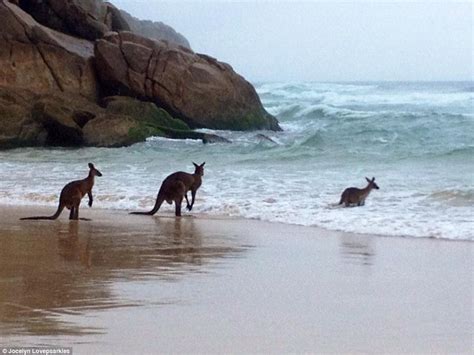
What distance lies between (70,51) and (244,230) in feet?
44.8

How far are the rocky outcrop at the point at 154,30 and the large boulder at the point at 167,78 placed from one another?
496 inches

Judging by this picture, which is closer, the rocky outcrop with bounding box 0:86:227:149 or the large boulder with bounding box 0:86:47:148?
the large boulder with bounding box 0:86:47:148

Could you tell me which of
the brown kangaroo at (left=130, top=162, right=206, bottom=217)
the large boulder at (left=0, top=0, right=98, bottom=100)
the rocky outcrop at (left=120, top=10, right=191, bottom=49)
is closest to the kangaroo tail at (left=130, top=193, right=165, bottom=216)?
the brown kangaroo at (left=130, top=162, right=206, bottom=217)

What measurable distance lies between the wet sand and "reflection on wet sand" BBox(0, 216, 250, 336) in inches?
0.5

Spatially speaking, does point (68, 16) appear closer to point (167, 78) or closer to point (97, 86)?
point (97, 86)

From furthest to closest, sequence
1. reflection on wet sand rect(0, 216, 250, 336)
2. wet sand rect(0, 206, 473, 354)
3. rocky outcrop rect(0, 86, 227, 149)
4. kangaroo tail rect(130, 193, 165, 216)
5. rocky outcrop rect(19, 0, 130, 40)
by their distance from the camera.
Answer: rocky outcrop rect(19, 0, 130, 40) < rocky outcrop rect(0, 86, 227, 149) < kangaroo tail rect(130, 193, 165, 216) < reflection on wet sand rect(0, 216, 250, 336) < wet sand rect(0, 206, 473, 354)

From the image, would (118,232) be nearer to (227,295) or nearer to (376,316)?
(227,295)

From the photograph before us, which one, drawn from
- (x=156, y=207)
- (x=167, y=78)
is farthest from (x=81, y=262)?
(x=167, y=78)

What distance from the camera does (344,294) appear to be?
22.4ft

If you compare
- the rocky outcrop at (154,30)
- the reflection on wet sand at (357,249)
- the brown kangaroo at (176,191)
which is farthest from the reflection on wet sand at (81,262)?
the rocky outcrop at (154,30)

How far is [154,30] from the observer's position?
39906mm

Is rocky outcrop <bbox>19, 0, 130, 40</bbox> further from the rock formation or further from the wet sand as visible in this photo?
the wet sand

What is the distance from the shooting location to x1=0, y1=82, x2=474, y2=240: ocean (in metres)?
11.6

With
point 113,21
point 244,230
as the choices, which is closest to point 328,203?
point 244,230
